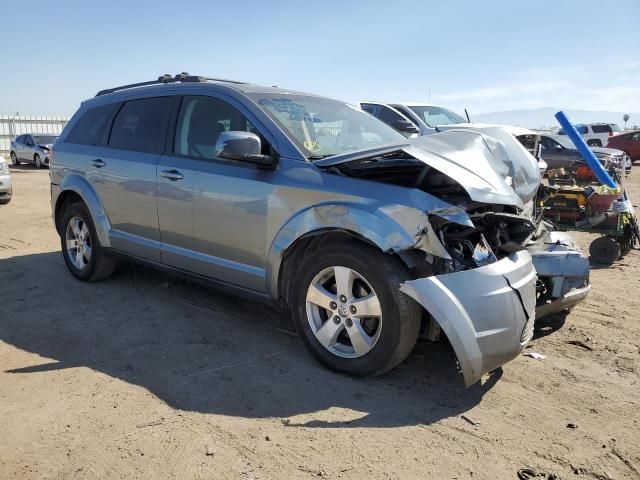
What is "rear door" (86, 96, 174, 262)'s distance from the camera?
14.9 ft

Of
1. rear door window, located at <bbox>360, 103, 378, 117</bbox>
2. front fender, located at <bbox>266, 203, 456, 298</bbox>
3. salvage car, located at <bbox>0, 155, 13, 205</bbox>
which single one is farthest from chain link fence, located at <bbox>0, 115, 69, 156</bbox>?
front fender, located at <bbox>266, 203, 456, 298</bbox>

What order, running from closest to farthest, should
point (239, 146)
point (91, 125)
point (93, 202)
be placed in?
A: point (239, 146)
point (93, 202)
point (91, 125)

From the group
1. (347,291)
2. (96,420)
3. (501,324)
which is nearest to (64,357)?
(96,420)

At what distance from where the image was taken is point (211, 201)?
3988mm

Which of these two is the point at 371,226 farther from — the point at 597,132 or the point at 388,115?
the point at 597,132

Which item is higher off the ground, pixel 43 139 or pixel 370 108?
pixel 370 108

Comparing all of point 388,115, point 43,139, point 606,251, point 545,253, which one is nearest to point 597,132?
point 388,115

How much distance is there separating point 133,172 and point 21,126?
97.8 ft

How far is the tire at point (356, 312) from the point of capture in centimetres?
313

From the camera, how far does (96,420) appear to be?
2932 mm

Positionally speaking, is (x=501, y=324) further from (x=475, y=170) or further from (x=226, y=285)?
(x=226, y=285)

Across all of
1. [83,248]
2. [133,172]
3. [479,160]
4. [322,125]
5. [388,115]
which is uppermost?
[388,115]

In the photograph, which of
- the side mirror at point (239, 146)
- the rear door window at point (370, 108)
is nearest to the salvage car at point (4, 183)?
the rear door window at point (370, 108)

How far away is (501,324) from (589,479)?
34.0 inches
